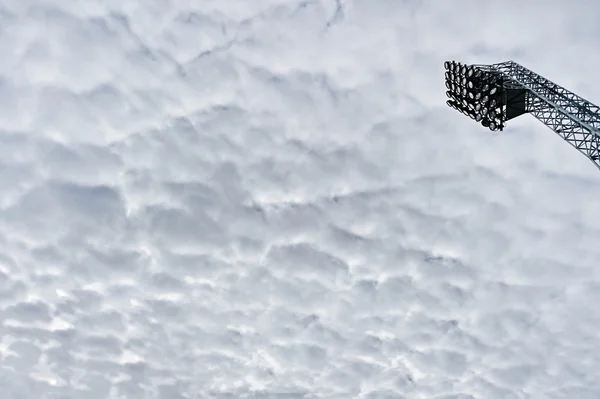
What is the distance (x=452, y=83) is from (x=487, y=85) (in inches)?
230

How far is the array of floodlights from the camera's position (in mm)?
57375

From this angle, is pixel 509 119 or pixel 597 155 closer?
pixel 597 155

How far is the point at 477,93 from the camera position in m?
59.2

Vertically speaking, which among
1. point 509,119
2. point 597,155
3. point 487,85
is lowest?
point 597,155

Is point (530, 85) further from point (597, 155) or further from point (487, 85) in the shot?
point (597, 155)

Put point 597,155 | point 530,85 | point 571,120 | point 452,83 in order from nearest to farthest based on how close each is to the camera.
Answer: point 597,155 < point 571,120 < point 530,85 < point 452,83

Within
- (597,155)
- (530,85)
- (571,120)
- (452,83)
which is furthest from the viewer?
(452,83)

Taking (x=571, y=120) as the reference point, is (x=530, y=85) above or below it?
above

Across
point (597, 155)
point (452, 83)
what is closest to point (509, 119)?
point (452, 83)

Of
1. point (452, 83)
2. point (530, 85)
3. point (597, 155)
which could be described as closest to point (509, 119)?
point (530, 85)

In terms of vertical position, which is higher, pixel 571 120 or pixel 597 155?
pixel 571 120

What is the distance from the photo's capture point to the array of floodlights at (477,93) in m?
57.4

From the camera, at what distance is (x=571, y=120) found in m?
47.3

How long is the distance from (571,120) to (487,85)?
13.7 metres
